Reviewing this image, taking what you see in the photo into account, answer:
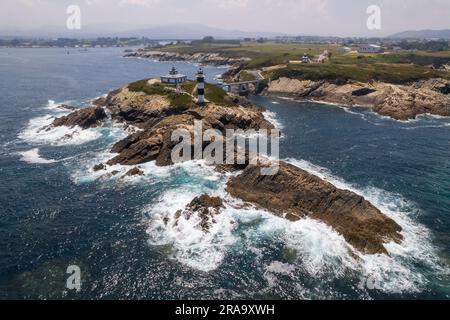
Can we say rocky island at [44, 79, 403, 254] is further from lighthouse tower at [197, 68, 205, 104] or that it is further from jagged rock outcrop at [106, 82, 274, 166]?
lighthouse tower at [197, 68, 205, 104]

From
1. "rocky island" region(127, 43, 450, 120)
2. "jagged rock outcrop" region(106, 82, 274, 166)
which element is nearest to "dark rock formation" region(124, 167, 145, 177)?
"jagged rock outcrop" region(106, 82, 274, 166)

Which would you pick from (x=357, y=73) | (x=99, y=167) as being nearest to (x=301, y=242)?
(x=99, y=167)

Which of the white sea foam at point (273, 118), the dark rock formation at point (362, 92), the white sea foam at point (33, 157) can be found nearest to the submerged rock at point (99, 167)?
the white sea foam at point (33, 157)

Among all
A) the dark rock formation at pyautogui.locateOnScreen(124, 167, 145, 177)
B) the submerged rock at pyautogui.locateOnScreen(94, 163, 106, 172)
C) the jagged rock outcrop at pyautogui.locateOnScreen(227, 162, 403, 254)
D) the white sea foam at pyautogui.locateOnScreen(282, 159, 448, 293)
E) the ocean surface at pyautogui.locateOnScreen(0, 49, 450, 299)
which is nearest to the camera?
the ocean surface at pyautogui.locateOnScreen(0, 49, 450, 299)

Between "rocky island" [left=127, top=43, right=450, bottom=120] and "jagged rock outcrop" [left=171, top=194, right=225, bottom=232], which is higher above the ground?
"rocky island" [left=127, top=43, right=450, bottom=120]

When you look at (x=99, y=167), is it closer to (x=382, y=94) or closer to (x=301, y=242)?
(x=301, y=242)

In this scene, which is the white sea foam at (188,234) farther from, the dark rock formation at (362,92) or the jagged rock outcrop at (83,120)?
the dark rock formation at (362,92)

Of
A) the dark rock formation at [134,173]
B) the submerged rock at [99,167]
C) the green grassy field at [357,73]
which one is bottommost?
the dark rock formation at [134,173]
